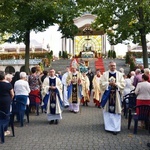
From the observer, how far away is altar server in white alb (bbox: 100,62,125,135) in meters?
8.62

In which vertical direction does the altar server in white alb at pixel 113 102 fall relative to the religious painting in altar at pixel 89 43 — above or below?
below

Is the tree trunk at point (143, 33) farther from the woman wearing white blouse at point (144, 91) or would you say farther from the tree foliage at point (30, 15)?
the woman wearing white blouse at point (144, 91)

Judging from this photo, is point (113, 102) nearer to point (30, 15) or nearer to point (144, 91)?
point (144, 91)

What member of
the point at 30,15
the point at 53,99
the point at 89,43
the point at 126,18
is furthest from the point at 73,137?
the point at 89,43

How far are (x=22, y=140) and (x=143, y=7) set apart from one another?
16.5 meters

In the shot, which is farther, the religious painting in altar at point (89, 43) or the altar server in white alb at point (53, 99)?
the religious painting in altar at point (89, 43)

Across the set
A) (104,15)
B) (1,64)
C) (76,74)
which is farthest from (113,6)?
(1,64)

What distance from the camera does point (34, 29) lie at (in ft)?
84.6

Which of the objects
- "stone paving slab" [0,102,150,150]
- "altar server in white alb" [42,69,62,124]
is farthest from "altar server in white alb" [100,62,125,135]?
"altar server in white alb" [42,69,62,124]

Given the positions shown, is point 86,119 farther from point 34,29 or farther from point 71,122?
point 34,29

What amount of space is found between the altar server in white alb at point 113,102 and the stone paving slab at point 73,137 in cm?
26

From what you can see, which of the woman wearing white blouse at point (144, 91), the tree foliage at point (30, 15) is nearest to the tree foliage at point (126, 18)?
the tree foliage at point (30, 15)

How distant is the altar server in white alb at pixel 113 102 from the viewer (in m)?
8.62

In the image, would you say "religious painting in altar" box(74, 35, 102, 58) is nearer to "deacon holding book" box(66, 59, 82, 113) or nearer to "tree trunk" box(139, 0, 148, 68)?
"tree trunk" box(139, 0, 148, 68)
